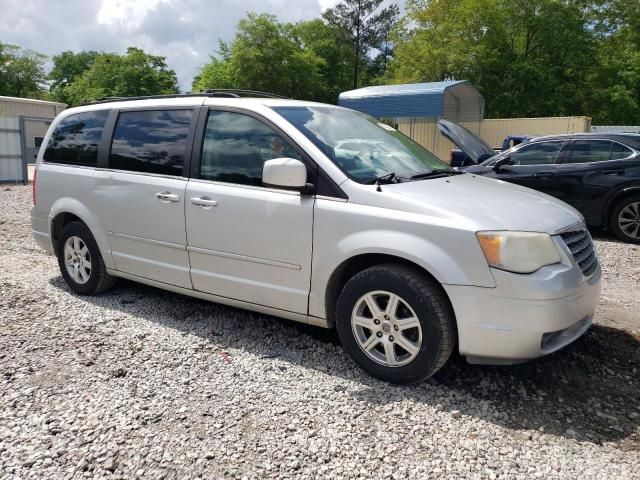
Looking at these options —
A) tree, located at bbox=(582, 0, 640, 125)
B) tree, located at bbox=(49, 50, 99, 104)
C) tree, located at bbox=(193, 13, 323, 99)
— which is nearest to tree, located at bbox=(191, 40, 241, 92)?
tree, located at bbox=(193, 13, 323, 99)

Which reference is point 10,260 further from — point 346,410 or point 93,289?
point 346,410

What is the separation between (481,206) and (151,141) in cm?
266

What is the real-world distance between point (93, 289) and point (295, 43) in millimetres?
39670

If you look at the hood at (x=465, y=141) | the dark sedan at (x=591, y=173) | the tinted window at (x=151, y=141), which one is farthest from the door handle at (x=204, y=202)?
the dark sedan at (x=591, y=173)

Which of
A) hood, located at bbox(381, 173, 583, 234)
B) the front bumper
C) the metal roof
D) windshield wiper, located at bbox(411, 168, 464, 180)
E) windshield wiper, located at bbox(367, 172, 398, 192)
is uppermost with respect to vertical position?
the metal roof

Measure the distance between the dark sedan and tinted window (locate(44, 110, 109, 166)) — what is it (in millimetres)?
6450

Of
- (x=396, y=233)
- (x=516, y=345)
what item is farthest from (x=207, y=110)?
(x=516, y=345)

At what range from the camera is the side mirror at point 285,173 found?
11.1ft

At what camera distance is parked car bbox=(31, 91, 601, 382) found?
118 inches

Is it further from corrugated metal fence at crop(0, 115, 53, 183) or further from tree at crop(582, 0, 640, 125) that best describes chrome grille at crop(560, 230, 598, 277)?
tree at crop(582, 0, 640, 125)

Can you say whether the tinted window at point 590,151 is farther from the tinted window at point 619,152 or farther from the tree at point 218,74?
the tree at point 218,74

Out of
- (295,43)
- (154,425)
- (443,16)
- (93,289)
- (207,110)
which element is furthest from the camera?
(295,43)

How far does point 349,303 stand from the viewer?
334cm

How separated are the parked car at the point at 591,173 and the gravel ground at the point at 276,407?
3922mm
